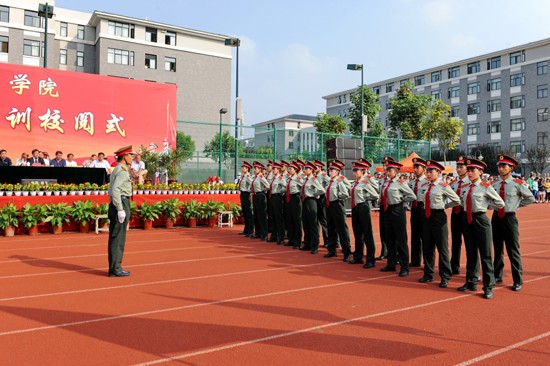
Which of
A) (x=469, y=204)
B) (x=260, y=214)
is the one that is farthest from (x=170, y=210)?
(x=469, y=204)

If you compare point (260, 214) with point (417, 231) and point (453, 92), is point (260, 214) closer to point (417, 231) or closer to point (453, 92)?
point (417, 231)

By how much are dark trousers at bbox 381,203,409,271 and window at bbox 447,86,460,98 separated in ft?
167

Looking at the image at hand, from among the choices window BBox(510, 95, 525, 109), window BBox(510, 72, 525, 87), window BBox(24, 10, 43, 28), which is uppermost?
window BBox(24, 10, 43, 28)

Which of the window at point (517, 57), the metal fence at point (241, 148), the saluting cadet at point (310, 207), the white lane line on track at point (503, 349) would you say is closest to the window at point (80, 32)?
the metal fence at point (241, 148)

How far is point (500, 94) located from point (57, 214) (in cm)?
4807

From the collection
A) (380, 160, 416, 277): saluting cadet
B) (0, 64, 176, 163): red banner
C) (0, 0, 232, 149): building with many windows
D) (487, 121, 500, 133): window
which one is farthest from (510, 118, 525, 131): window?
(380, 160, 416, 277): saluting cadet

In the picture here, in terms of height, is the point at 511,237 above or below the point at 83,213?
below

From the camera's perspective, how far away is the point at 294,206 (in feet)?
31.5

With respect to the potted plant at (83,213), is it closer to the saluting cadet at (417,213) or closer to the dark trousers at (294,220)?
the dark trousers at (294,220)

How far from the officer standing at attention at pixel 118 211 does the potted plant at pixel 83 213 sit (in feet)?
15.9

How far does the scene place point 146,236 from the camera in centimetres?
1101

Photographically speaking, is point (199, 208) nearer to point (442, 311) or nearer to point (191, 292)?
point (191, 292)

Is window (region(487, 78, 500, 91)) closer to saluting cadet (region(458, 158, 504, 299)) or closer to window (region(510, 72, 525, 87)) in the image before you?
window (region(510, 72, 525, 87))

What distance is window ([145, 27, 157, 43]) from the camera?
39562 mm
